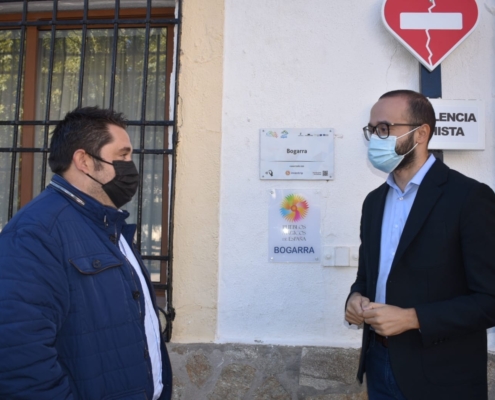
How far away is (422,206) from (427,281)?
0.28 meters

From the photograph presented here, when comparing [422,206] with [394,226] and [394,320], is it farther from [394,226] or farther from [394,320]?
[394,320]

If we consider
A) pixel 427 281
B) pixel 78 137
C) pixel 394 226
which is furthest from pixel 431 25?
pixel 78 137

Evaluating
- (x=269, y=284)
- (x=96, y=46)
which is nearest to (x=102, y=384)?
(x=269, y=284)

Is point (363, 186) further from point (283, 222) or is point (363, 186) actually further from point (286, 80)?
point (286, 80)

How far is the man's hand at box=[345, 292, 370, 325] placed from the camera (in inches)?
79.8

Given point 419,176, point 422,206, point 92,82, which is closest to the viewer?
point 422,206

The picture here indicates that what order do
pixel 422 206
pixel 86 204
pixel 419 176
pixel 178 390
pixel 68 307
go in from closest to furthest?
pixel 68 307, pixel 86 204, pixel 422 206, pixel 419 176, pixel 178 390

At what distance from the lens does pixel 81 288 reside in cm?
171

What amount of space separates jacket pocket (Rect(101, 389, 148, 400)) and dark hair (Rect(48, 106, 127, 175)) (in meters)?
0.83

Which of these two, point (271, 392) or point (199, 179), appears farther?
point (199, 179)

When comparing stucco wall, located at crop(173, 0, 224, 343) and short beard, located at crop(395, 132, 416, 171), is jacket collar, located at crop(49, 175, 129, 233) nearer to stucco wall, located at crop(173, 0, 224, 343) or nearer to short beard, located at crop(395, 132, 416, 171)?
short beard, located at crop(395, 132, 416, 171)

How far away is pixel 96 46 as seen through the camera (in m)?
3.92

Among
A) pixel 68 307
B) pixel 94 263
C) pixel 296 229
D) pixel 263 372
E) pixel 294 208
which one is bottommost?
pixel 263 372

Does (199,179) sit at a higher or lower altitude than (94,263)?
higher
